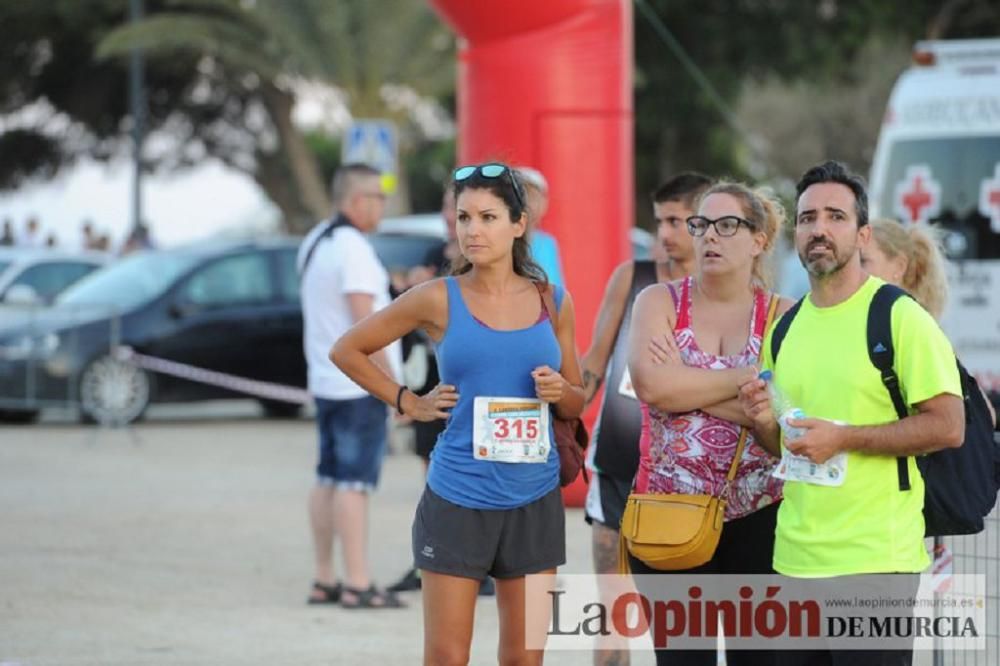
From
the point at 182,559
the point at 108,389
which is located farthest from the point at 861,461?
the point at 108,389

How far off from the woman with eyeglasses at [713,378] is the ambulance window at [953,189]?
9.47 metres

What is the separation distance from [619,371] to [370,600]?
2.81m

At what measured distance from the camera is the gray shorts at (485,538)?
5348 mm

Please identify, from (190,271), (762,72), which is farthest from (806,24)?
(190,271)

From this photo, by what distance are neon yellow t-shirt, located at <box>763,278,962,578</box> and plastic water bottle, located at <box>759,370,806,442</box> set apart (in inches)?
1.5

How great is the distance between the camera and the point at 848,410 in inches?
189

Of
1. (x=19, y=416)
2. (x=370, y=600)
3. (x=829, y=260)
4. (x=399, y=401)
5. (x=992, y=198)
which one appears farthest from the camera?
(x=19, y=416)

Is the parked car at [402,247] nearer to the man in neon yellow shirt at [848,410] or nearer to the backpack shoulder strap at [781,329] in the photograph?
the backpack shoulder strap at [781,329]

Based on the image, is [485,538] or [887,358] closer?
[887,358]

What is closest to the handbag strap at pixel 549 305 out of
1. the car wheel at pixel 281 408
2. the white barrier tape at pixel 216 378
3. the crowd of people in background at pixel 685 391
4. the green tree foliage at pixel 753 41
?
the crowd of people in background at pixel 685 391

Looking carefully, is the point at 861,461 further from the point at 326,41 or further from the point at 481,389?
the point at 326,41

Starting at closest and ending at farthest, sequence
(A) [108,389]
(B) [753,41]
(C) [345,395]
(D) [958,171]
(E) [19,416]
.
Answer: (C) [345,395], (D) [958,171], (A) [108,389], (E) [19,416], (B) [753,41]

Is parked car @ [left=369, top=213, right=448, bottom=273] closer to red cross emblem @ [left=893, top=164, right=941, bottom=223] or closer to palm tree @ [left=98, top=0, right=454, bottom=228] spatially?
red cross emblem @ [left=893, top=164, right=941, bottom=223]

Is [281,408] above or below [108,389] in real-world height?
below
